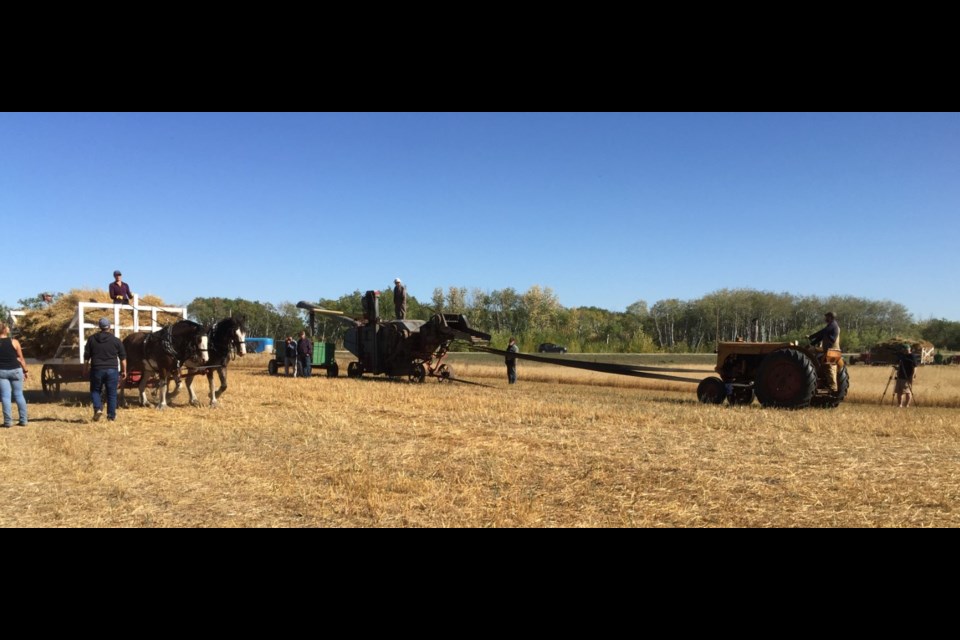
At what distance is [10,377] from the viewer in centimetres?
1064

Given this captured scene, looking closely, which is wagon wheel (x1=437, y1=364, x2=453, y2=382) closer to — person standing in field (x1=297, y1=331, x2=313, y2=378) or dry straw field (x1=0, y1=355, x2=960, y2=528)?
person standing in field (x1=297, y1=331, x2=313, y2=378)

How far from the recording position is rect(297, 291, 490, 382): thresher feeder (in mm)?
21250

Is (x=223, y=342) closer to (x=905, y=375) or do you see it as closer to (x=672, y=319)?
(x=905, y=375)

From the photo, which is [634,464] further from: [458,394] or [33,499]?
[458,394]

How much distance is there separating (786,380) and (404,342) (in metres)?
12.7

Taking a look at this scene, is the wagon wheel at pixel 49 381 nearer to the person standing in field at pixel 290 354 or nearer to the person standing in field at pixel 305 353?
the person standing in field at pixel 305 353

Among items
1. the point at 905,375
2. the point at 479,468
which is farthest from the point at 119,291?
the point at 905,375

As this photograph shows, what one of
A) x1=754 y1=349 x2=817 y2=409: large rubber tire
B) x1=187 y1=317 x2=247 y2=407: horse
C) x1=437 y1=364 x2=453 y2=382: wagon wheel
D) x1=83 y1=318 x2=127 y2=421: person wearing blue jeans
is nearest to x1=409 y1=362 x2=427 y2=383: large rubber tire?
x1=437 y1=364 x2=453 y2=382: wagon wheel

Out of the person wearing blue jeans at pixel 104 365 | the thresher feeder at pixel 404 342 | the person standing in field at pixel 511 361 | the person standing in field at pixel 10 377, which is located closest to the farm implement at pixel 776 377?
the thresher feeder at pixel 404 342

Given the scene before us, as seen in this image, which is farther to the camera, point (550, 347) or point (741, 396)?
point (550, 347)

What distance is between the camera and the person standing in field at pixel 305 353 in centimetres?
2462

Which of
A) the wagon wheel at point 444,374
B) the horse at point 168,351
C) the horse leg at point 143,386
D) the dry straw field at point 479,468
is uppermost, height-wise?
the horse at point 168,351

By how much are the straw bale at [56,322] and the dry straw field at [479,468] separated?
124cm
